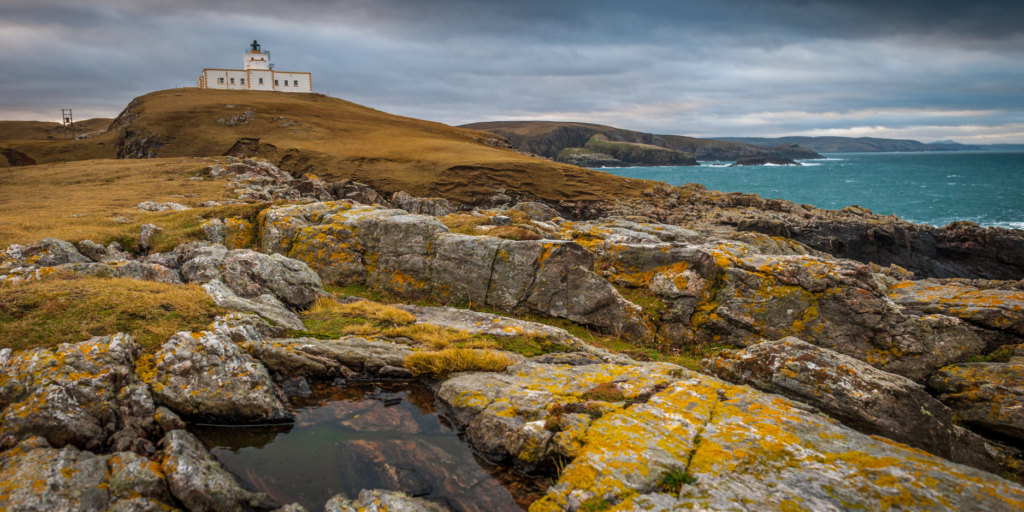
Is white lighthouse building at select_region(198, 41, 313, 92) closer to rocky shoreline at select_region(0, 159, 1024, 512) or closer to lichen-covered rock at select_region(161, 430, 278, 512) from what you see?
rocky shoreline at select_region(0, 159, 1024, 512)

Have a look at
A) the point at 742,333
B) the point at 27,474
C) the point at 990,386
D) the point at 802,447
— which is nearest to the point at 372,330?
the point at 27,474

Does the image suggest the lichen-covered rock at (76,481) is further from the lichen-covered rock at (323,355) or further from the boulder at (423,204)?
the boulder at (423,204)

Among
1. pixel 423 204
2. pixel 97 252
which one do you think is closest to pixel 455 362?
pixel 97 252

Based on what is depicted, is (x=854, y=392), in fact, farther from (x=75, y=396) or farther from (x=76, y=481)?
(x=75, y=396)

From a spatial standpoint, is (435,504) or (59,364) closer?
(435,504)

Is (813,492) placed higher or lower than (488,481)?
higher

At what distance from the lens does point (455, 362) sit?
9297mm

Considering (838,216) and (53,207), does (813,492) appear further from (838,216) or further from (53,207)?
(838,216)

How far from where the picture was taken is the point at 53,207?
2647 cm

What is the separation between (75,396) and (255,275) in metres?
7.01

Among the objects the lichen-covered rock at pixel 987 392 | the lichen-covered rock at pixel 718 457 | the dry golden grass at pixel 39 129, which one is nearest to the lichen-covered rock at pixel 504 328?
the lichen-covered rock at pixel 718 457

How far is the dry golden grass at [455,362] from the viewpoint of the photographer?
9.27 m

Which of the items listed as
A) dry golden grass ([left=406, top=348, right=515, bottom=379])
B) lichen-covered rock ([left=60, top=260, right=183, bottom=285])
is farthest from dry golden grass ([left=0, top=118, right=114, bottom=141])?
dry golden grass ([left=406, top=348, right=515, bottom=379])

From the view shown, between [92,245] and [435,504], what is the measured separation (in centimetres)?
1677
